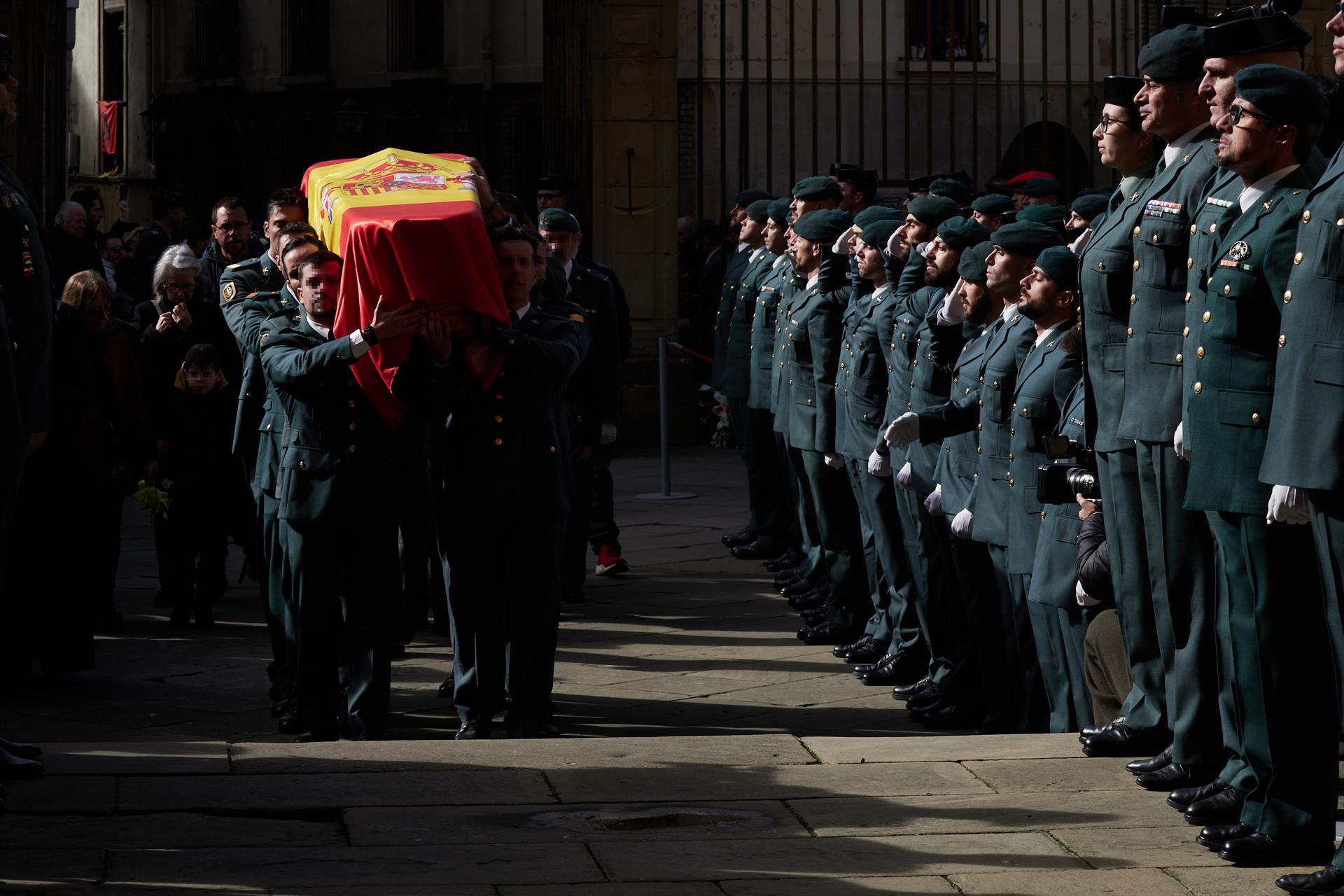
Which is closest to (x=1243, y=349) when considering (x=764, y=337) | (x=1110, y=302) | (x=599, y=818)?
(x=1110, y=302)

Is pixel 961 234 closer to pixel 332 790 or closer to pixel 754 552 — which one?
pixel 332 790

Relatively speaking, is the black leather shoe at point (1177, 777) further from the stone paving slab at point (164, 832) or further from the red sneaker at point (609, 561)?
the red sneaker at point (609, 561)

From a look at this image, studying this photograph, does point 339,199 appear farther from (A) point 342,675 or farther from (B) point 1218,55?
(B) point 1218,55

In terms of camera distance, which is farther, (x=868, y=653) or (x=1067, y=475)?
(x=868, y=653)

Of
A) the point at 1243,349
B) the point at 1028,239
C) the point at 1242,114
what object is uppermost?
the point at 1242,114

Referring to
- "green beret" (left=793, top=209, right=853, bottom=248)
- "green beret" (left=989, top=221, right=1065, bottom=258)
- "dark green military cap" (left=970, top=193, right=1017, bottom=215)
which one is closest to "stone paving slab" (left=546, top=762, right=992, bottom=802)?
"green beret" (left=989, top=221, right=1065, bottom=258)

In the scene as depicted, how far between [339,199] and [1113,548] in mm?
3091

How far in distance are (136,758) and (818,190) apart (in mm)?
5657

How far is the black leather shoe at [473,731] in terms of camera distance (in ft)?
24.0

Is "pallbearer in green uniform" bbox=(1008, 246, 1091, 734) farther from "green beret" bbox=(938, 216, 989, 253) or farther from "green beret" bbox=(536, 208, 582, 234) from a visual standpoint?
"green beret" bbox=(536, 208, 582, 234)

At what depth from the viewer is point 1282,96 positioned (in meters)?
4.88

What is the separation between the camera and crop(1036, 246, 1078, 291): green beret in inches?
267

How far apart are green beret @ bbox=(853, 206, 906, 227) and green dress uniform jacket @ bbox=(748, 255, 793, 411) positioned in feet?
6.02

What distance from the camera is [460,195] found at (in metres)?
7.36
